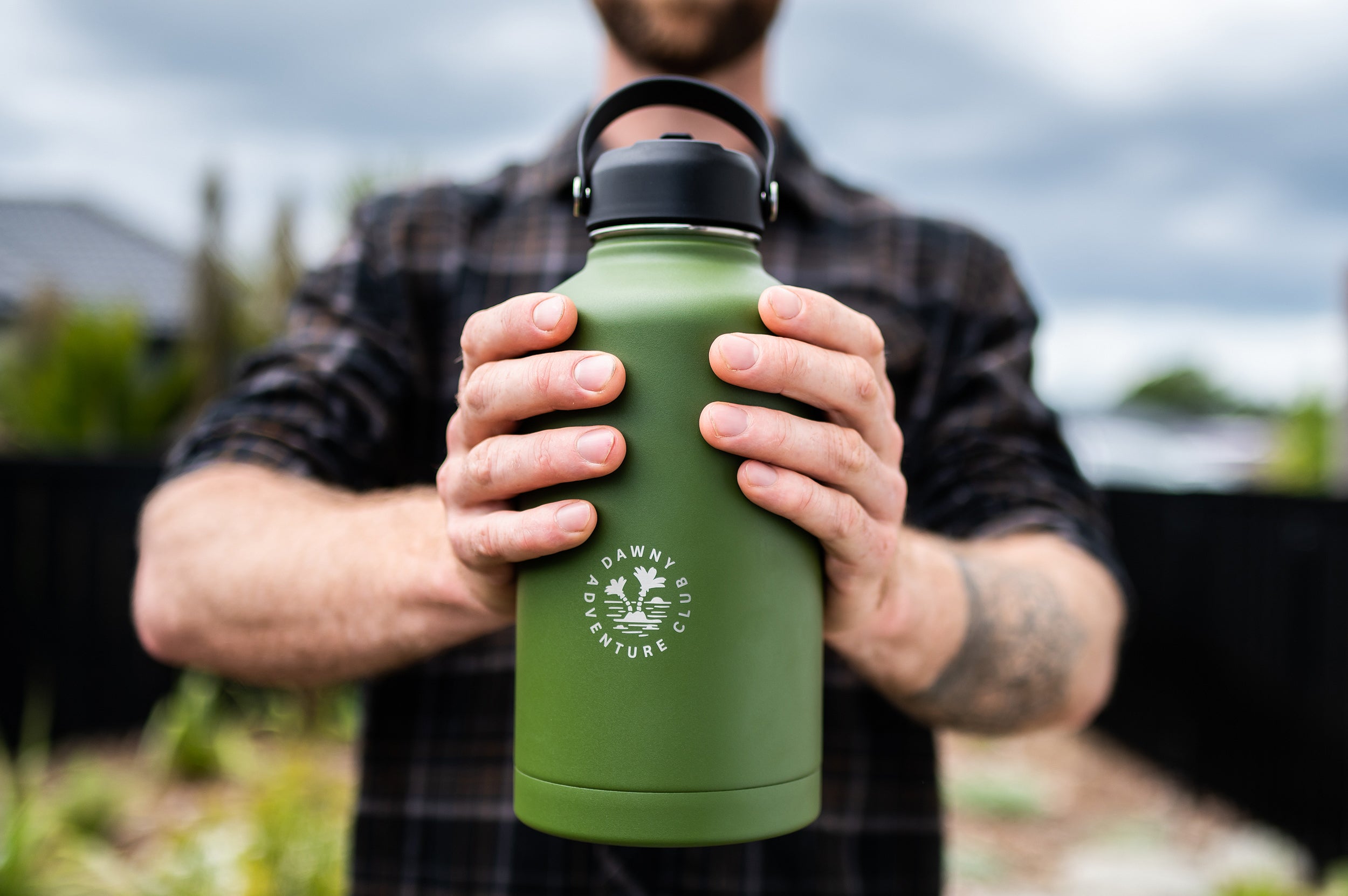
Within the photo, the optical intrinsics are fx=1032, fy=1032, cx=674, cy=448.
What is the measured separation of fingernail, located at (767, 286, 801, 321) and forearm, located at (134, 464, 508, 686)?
Result: 0.49 metres

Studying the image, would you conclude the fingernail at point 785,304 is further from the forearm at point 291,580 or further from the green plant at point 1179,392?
the green plant at point 1179,392

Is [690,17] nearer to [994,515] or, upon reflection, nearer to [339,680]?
[994,515]

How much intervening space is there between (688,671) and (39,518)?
21.1ft

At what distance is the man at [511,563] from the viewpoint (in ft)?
4.32

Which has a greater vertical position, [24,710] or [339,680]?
[339,680]

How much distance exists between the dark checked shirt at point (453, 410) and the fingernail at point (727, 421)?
0.84 meters

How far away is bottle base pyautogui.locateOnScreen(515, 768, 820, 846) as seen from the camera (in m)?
0.89

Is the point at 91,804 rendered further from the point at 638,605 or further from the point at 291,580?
the point at 638,605

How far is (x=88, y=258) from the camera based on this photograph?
17.9 meters

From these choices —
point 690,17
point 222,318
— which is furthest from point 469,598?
point 222,318

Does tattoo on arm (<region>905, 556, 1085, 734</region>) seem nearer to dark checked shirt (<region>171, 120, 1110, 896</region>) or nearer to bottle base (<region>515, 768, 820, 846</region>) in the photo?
dark checked shirt (<region>171, 120, 1110, 896</region>)

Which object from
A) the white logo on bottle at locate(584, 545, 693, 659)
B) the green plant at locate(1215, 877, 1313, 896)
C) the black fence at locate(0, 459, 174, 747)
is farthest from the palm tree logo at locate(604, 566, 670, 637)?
the black fence at locate(0, 459, 174, 747)

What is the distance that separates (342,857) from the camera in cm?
367

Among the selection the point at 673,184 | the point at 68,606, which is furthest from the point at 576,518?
the point at 68,606
